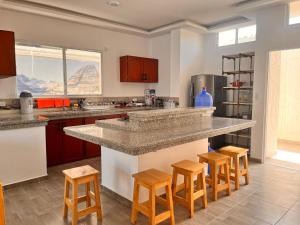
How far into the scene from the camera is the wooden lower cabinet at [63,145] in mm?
4020

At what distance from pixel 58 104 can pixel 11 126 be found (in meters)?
1.52

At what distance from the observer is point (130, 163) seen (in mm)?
2604

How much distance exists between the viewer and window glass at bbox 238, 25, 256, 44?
4949 millimetres

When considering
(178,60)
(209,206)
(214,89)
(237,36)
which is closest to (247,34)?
(237,36)

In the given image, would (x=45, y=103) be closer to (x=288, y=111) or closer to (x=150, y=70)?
(x=150, y=70)

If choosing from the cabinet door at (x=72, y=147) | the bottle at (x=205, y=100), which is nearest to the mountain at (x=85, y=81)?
the cabinet door at (x=72, y=147)

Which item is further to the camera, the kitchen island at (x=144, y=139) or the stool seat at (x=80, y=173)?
the stool seat at (x=80, y=173)

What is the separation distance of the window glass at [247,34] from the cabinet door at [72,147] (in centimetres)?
400

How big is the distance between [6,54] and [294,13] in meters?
4.86

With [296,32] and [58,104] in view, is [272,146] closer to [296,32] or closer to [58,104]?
[296,32]

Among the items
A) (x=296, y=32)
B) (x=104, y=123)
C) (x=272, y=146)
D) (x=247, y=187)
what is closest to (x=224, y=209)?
(x=247, y=187)

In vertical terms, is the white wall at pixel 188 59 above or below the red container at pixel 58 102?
above

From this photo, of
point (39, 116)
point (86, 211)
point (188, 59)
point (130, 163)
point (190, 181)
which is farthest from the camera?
point (188, 59)

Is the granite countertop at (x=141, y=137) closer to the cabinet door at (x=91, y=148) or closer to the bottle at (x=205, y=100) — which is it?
the bottle at (x=205, y=100)
